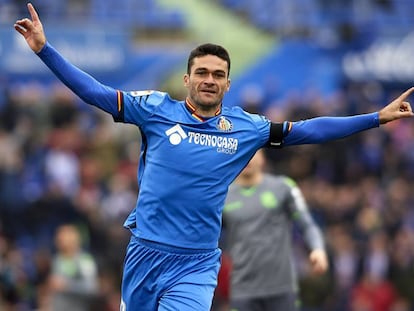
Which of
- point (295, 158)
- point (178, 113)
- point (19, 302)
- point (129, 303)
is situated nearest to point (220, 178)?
point (178, 113)

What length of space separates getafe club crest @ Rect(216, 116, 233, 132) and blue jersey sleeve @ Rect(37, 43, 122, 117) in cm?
70

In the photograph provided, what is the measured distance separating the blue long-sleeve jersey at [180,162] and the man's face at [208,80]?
0.14 meters

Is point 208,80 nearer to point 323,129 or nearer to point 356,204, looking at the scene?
point 323,129

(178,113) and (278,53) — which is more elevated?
(278,53)

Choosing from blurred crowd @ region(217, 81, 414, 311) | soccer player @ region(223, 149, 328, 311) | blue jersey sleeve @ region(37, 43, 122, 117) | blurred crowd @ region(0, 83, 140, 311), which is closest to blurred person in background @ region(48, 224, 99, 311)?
blurred crowd @ region(0, 83, 140, 311)

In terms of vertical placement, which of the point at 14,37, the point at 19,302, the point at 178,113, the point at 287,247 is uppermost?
the point at 14,37

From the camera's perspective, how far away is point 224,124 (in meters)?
7.71

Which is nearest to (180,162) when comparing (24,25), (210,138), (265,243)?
(210,138)

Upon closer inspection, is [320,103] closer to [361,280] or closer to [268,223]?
[361,280]

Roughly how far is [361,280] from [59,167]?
4.52m

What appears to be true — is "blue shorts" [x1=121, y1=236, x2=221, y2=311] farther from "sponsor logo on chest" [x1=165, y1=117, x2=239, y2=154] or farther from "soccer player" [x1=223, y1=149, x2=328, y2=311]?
"soccer player" [x1=223, y1=149, x2=328, y2=311]

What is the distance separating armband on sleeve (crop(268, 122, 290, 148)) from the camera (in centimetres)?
779

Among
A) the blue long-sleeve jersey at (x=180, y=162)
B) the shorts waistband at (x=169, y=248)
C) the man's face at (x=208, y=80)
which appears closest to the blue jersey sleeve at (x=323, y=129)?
the blue long-sleeve jersey at (x=180, y=162)

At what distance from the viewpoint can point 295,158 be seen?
56.3 feet
